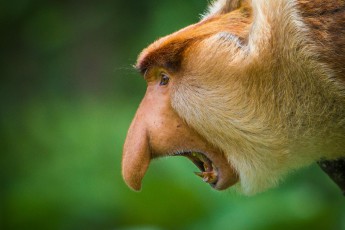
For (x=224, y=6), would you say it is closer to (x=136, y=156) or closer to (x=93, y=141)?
(x=136, y=156)

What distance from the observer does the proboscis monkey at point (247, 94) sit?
3.13m

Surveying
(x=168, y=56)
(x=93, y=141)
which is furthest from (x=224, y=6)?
(x=93, y=141)

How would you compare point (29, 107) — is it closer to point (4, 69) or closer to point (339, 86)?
point (4, 69)

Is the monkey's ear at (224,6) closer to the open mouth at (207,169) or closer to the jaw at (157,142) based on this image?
the jaw at (157,142)

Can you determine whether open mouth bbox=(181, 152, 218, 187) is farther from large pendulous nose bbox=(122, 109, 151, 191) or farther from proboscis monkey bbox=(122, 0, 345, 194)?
large pendulous nose bbox=(122, 109, 151, 191)

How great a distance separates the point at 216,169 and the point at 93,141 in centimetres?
328

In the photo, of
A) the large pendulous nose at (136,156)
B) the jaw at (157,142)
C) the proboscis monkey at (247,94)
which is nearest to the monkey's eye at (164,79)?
the proboscis monkey at (247,94)

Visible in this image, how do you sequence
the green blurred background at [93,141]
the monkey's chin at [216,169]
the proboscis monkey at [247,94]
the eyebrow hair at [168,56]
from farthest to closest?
the green blurred background at [93,141] < the monkey's chin at [216,169] < the eyebrow hair at [168,56] < the proboscis monkey at [247,94]

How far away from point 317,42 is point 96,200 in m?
3.48

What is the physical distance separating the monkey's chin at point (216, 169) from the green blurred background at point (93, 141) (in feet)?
1.38

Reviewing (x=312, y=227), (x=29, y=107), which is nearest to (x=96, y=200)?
(x=312, y=227)

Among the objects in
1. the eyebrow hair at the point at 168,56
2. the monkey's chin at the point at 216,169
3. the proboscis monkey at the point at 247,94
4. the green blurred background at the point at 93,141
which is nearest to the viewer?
the proboscis monkey at the point at 247,94

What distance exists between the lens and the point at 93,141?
22.0 ft

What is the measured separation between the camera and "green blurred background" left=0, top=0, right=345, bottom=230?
5.68 metres
